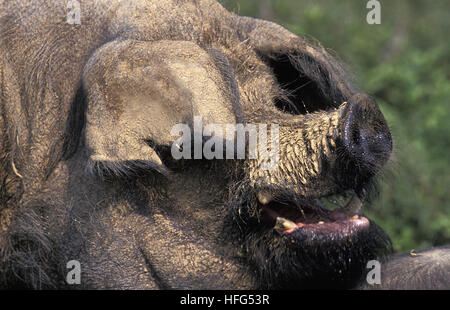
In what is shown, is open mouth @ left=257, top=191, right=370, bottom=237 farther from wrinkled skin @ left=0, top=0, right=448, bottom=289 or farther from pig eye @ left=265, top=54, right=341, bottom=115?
pig eye @ left=265, top=54, right=341, bottom=115

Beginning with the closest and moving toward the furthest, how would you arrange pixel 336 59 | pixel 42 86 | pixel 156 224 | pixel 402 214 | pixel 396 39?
pixel 156 224 → pixel 42 86 → pixel 336 59 → pixel 402 214 → pixel 396 39

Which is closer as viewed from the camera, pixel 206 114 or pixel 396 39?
pixel 206 114

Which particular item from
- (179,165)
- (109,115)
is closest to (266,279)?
(179,165)

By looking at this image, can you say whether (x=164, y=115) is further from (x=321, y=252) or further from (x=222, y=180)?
(x=321, y=252)

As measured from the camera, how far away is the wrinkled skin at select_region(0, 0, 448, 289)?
317 centimetres

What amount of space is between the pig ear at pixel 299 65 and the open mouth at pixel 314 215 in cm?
50

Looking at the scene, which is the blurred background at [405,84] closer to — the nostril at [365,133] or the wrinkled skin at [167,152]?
the nostril at [365,133]

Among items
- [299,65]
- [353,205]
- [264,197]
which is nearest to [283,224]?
[264,197]

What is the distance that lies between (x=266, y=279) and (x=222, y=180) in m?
0.42

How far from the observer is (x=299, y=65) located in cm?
364

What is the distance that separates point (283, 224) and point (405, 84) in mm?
6425

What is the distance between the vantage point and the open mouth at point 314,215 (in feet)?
10.4

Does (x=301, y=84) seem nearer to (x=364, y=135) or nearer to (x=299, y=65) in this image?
(x=299, y=65)

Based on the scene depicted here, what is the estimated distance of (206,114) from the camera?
3141 millimetres
